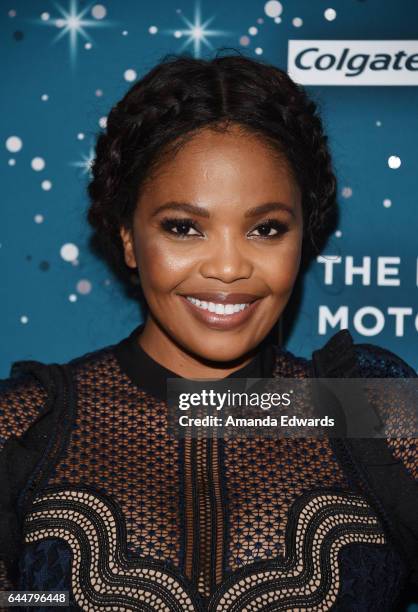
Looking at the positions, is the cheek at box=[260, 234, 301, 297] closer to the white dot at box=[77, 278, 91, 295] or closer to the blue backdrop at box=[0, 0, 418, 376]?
the blue backdrop at box=[0, 0, 418, 376]

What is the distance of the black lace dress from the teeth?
16cm

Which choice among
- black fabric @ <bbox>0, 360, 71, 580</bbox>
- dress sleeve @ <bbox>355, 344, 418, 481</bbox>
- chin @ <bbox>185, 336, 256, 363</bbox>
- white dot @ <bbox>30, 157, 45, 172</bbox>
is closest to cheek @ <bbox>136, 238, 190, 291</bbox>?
chin @ <bbox>185, 336, 256, 363</bbox>

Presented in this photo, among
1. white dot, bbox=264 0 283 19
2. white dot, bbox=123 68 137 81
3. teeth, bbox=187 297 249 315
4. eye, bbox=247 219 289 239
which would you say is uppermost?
white dot, bbox=264 0 283 19

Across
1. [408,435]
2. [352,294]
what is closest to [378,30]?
[352,294]

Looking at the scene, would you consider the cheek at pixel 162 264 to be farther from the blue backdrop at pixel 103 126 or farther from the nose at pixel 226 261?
the blue backdrop at pixel 103 126

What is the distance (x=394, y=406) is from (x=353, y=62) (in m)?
0.67

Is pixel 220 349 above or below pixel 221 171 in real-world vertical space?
below

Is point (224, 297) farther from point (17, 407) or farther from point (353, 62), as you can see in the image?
point (353, 62)

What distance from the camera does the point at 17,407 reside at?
45.1 inches

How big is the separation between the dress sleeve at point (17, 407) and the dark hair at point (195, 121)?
11.6 inches

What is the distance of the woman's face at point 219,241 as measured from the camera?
41.8 inches

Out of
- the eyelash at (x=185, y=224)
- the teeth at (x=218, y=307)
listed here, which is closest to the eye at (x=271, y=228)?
the eyelash at (x=185, y=224)

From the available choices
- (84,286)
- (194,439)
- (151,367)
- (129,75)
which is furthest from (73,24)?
(194,439)

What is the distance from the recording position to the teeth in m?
1.10
